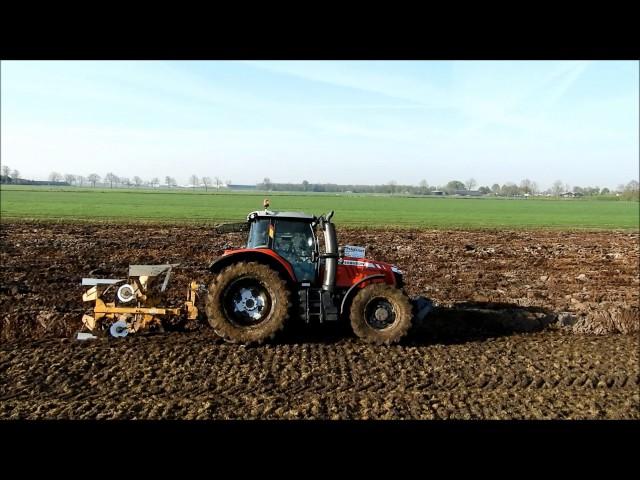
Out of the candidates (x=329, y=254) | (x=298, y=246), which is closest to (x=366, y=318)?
(x=329, y=254)

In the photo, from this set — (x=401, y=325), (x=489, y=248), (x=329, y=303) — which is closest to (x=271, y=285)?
(x=329, y=303)

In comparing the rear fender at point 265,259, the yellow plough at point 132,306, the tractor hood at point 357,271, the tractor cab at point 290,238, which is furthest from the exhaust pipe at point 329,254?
the yellow plough at point 132,306

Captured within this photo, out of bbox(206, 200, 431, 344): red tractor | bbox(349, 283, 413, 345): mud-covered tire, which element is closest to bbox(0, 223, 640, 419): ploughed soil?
bbox(349, 283, 413, 345): mud-covered tire

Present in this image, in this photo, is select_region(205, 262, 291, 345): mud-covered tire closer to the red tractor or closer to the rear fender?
the red tractor

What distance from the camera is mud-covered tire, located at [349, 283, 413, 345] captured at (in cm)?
654

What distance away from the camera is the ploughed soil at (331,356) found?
489 centimetres

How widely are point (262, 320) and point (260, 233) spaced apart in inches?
44.0

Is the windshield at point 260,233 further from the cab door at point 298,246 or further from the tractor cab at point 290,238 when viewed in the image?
the cab door at point 298,246

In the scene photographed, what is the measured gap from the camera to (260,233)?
653 centimetres

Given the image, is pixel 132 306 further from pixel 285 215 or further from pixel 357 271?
pixel 357 271

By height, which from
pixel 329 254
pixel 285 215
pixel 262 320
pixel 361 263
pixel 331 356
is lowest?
pixel 331 356

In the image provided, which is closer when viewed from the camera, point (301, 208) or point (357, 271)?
point (301, 208)

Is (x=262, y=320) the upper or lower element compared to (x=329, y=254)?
lower
